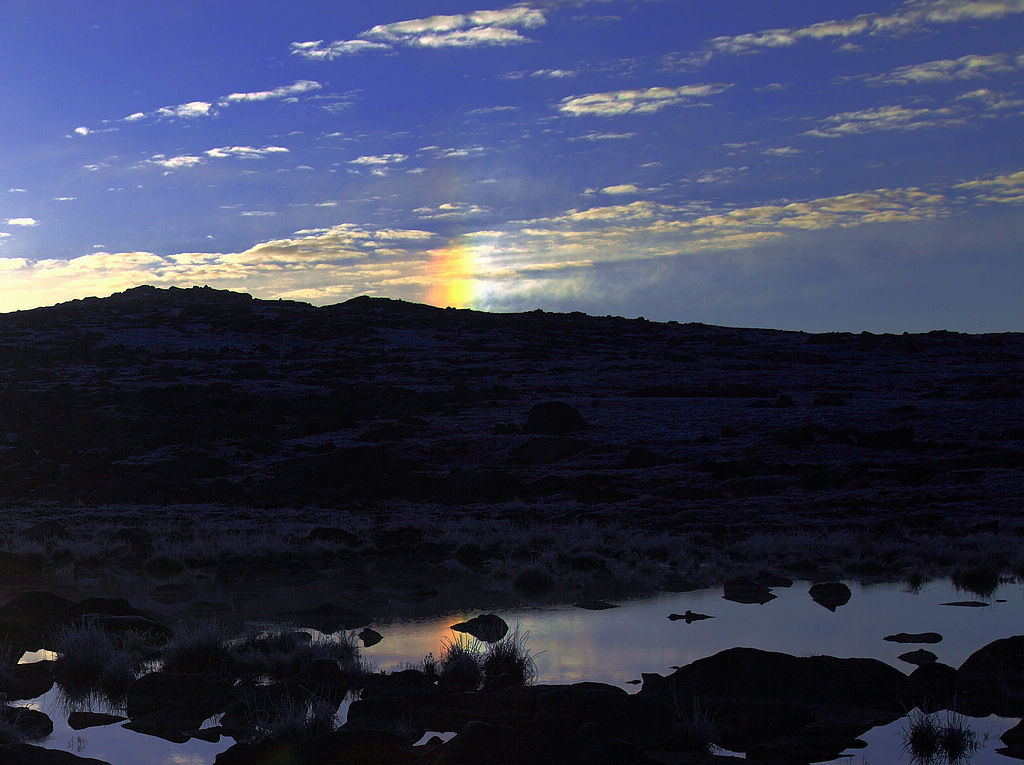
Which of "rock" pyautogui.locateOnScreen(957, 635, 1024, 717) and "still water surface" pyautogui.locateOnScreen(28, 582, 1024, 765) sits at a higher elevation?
"rock" pyautogui.locateOnScreen(957, 635, 1024, 717)

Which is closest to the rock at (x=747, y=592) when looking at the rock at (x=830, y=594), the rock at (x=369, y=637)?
the rock at (x=830, y=594)

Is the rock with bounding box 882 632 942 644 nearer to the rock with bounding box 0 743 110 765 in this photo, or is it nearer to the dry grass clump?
the dry grass clump

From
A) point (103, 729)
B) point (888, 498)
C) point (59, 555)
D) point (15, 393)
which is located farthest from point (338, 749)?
point (15, 393)

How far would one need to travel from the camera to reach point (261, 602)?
16094 millimetres

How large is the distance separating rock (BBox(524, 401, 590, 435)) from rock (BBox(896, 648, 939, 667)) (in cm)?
3106

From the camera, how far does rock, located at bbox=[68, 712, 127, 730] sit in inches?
344

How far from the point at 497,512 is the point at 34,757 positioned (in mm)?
22835

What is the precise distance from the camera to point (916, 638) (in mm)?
11852

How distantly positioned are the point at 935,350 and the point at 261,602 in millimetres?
75539

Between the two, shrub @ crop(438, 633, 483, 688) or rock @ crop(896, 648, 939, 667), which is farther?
rock @ crop(896, 648, 939, 667)

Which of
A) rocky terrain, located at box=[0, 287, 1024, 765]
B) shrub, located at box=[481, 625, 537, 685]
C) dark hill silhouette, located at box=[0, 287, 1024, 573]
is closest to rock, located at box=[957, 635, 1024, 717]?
rocky terrain, located at box=[0, 287, 1024, 765]

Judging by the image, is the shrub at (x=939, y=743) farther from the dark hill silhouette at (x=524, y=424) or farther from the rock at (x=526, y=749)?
the dark hill silhouette at (x=524, y=424)

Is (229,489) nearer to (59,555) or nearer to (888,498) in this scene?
(59,555)

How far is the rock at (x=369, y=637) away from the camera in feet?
40.5
